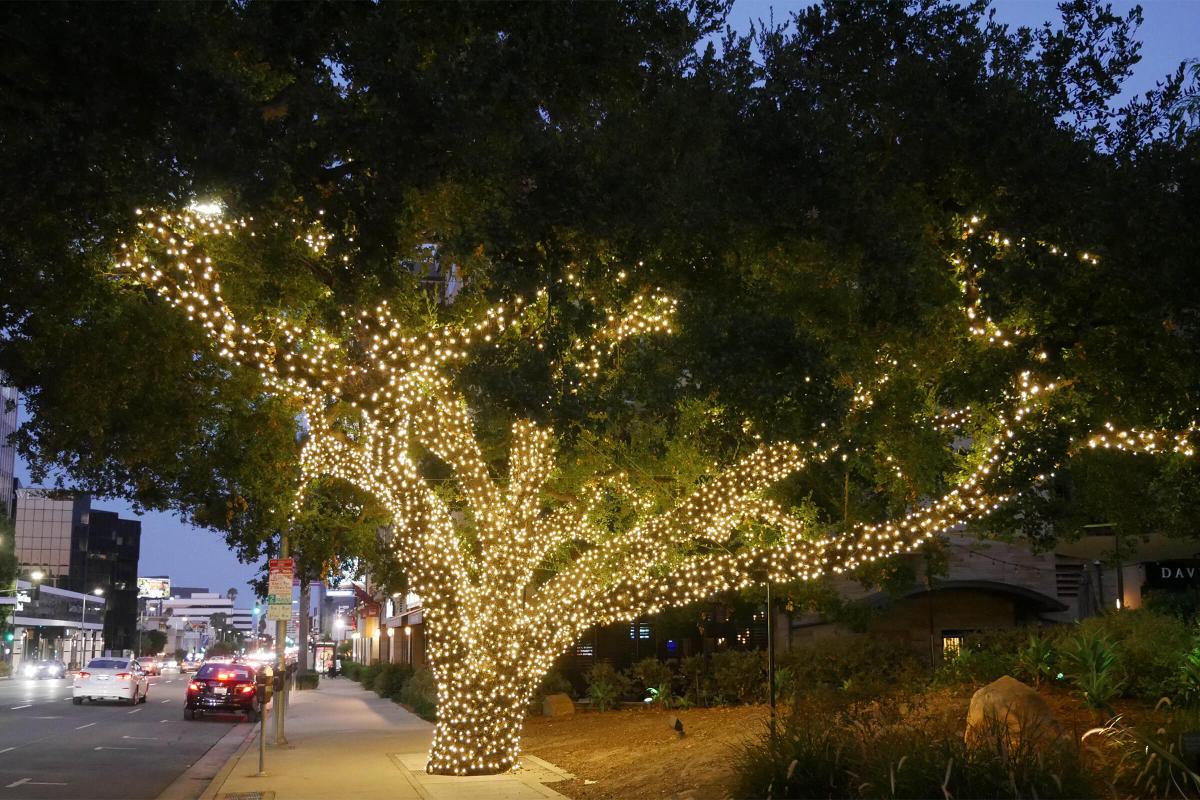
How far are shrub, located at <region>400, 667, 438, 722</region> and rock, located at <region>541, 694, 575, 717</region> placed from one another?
170 inches

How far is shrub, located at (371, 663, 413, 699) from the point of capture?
136 feet

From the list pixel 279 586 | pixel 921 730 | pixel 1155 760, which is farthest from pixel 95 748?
pixel 1155 760

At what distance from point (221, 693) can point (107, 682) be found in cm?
705

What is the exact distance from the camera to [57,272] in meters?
12.8

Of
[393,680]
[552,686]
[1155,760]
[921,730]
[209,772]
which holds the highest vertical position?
[921,730]

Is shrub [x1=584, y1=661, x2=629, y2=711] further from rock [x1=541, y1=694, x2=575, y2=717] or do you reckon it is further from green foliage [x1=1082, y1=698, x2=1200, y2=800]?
green foliage [x1=1082, y1=698, x2=1200, y2=800]

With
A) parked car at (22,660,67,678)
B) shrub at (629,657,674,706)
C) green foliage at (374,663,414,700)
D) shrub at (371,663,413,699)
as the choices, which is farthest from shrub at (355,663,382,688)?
shrub at (629,657,674,706)

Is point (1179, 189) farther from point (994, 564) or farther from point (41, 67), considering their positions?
point (994, 564)

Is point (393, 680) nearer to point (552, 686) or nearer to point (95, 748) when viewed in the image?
point (552, 686)

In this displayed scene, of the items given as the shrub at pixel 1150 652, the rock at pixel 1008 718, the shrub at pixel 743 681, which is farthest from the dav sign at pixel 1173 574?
the rock at pixel 1008 718

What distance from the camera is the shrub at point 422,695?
30.0 metres

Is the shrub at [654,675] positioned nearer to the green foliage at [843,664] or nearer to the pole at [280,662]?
the green foliage at [843,664]

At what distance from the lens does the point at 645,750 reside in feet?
54.5

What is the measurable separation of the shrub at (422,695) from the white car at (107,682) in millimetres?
8351
